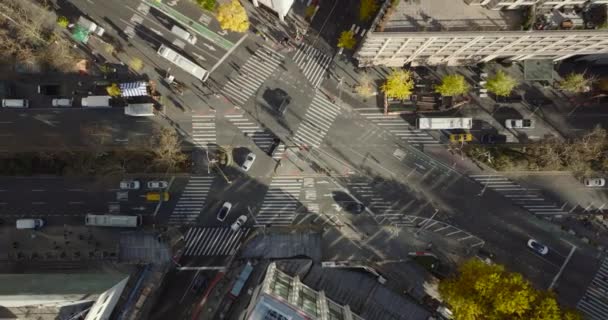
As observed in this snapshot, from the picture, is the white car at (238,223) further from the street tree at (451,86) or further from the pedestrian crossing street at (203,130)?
the street tree at (451,86)

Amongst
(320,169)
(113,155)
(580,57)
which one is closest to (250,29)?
(320,169)

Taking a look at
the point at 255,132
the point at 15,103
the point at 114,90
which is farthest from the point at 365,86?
the point at 15,103

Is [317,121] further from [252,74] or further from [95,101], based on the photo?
[95,101]

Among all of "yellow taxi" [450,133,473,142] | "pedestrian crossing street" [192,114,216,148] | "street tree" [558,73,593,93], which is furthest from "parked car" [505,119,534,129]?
"pedestrian crossing street" [192,114,216,148]

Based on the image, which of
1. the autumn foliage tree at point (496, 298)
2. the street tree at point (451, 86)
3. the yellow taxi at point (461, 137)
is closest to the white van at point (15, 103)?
the street tree at point (451, 86)

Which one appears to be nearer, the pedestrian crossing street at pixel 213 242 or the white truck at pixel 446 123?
the white truck at pixel 446 123

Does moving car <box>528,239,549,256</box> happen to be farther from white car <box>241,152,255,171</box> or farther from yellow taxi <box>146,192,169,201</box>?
yellow taxi <box>146,192,169,201</box>

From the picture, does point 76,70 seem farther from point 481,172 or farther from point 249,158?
point 481,172

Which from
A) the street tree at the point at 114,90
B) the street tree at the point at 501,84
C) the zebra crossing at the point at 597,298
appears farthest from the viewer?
the zebra crossing at the point at 597,298
